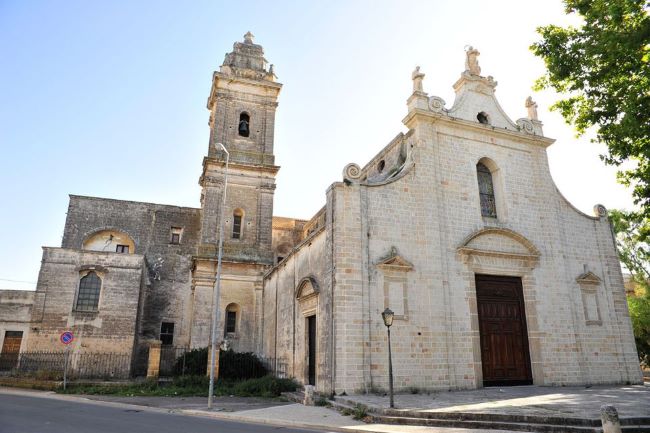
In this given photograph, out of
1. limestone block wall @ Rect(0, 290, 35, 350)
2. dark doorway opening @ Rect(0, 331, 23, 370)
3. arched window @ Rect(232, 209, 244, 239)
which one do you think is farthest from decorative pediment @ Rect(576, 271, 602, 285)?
dark doorway opening @ Rect(0, 331, 23, 370)

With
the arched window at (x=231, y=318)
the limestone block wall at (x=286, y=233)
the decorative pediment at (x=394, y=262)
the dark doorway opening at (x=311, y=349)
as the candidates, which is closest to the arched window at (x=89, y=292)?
the arched window at (x=231, y=318)

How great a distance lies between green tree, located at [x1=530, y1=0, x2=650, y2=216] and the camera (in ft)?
35.9

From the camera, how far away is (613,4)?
10.4 metres

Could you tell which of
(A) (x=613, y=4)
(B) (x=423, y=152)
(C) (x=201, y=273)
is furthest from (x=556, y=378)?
(C) (x=201, y=273)

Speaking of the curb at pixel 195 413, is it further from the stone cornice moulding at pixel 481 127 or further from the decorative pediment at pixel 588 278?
the decorative pediment at pixel 588 278

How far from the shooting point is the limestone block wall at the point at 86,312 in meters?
21.7

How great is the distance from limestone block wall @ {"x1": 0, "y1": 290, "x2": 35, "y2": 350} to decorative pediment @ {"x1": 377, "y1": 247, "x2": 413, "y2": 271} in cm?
1796

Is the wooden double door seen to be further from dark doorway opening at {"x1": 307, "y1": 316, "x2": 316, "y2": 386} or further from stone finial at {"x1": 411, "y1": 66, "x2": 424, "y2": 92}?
stone finial at {"x1": 411, "y1": 66, "x2": 424, "y2": 92}

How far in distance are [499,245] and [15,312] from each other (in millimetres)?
22056

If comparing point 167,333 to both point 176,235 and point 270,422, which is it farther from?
point 270,422

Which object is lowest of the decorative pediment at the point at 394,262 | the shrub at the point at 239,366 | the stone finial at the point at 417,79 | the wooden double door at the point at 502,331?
the shrub at the point at 239,366

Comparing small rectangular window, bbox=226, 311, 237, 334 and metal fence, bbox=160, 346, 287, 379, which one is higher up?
small rectangular window, bbox=226, 311, 237, 334

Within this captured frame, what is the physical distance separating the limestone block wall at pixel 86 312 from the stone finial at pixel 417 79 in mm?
16452

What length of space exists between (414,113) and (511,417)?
420 inches
